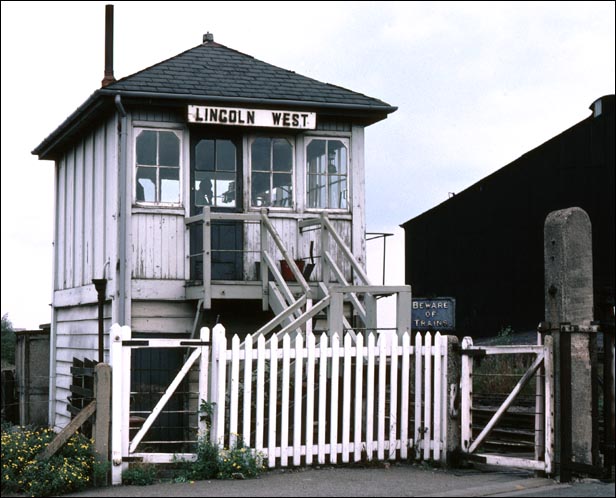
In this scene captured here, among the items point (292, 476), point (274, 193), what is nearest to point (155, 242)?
point (274, 193)

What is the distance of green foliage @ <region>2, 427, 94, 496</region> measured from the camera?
10.4m

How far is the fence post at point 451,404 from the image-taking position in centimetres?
1200

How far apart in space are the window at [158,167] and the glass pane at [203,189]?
1.34ft

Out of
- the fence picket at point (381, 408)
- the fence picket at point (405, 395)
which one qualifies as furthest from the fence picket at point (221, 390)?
the fence picket at point (405, 395)

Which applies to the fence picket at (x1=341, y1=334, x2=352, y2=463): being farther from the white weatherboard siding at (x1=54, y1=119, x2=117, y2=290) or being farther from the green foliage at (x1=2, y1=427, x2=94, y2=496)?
the white weatherboard siding at (x1=54, y1=119, x2=117, y2=290)

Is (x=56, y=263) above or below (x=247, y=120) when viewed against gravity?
below

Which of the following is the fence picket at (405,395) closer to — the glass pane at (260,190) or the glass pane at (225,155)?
the glass pane at (260,190)

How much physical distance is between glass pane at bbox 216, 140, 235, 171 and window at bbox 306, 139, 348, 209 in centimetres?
129

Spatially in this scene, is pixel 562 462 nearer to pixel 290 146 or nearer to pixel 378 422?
pixel 378 422

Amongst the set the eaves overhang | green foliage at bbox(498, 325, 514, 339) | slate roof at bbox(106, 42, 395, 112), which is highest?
slate roof at bbox(106, 42, 395, 112)

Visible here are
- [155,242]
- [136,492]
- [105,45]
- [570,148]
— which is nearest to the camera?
[136,492]

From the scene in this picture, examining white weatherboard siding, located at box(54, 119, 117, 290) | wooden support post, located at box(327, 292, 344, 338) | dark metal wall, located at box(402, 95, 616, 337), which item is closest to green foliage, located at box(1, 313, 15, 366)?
dark metal wall, located at box(402, 95, 616, 337)

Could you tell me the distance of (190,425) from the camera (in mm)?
16703

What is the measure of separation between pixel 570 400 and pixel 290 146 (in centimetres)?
798
